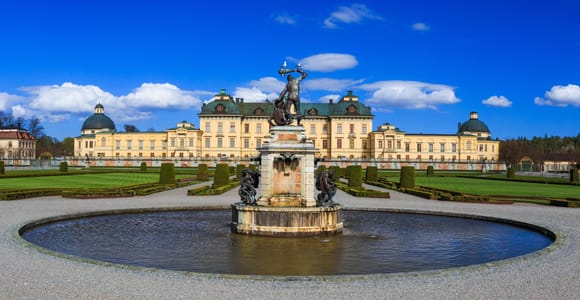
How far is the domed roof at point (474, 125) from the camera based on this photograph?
9575 centimetres

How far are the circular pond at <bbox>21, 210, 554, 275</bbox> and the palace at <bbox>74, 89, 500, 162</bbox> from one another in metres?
65.3

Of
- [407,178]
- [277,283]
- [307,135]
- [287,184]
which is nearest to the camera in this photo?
[277,283]

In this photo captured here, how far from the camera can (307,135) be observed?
83.6m

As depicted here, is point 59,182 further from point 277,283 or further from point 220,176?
point 277,283

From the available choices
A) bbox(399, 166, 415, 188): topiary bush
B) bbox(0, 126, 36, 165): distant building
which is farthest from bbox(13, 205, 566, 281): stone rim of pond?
bbox(0, 126, 36, 165): distant building

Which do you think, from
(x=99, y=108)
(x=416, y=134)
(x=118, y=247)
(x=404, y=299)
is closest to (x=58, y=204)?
(x=118, y=247)

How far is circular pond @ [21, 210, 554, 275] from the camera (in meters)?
9.21

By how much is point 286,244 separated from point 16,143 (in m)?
107

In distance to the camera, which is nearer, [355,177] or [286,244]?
[286,244]

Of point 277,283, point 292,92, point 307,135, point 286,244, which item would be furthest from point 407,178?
point 307,135

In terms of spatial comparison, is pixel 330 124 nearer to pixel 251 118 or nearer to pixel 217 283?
pixel 251 118

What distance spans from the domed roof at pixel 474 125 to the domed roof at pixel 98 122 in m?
68.9

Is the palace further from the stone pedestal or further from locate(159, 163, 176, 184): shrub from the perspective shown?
the stone pedestal

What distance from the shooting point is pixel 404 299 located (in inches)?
252
